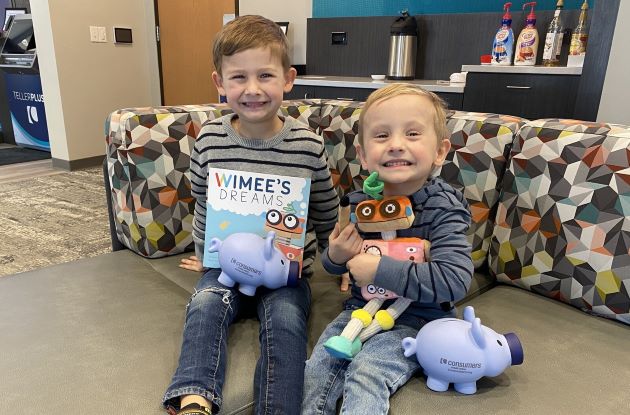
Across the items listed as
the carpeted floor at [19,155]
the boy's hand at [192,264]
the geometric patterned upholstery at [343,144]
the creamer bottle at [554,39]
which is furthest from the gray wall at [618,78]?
the carpeted floor at [19,155]

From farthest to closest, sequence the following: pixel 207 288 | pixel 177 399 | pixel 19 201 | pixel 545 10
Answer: pixel 19 201 → pixel 545 10 → pixel 207 288 → pixel 177 399

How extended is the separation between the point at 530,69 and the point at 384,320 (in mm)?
1852

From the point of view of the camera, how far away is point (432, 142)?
1.00m

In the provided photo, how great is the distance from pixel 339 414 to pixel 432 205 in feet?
1.48

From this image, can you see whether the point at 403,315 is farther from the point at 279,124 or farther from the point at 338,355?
the point at 279,124

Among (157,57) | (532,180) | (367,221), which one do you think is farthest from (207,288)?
(157,57)

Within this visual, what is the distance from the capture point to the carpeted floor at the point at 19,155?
14.5 ft

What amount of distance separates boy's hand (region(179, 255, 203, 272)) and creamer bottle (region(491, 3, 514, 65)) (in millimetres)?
2048

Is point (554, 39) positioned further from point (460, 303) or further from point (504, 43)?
point (460, 303)

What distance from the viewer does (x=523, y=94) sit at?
2.41 metres

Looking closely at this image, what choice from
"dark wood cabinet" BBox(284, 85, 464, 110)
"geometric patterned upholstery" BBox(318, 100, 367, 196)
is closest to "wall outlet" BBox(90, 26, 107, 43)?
"dark wood cabinet" BBox(284, 85, 464, 110)

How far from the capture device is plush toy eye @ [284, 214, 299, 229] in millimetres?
1201

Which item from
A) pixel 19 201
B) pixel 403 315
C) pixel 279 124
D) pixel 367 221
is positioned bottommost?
pixel 19 201

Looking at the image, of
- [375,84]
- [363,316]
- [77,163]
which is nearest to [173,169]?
[363,316]
